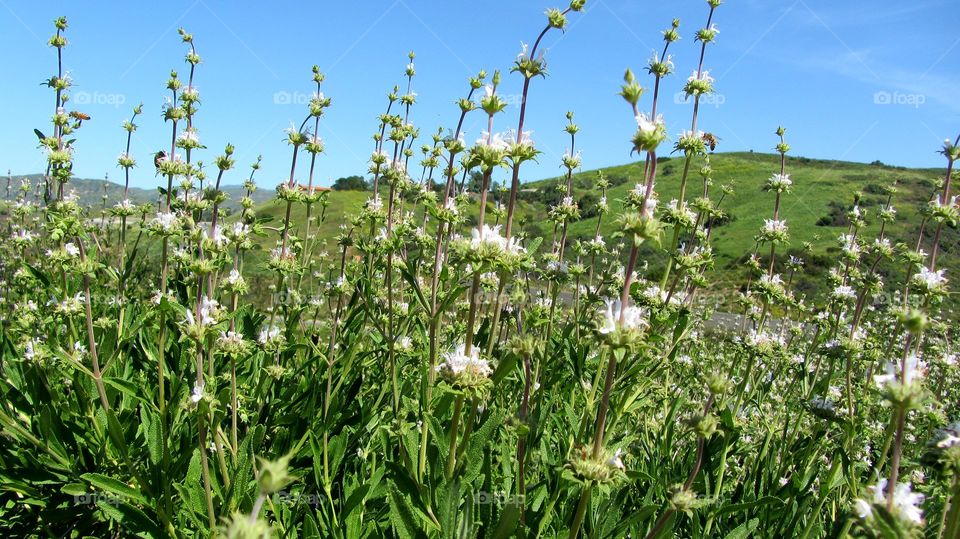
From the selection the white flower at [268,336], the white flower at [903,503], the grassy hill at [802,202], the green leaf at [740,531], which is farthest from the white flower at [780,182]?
the grassy hill at [802,202]

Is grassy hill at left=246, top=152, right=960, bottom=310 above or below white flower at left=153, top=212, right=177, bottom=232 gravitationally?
above

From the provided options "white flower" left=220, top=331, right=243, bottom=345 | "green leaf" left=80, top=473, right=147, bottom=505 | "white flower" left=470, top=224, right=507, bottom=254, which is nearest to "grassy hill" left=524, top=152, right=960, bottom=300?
"white flower" left=220, top=331, right=243, bottom=345

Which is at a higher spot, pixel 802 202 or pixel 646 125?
pixel 802 202

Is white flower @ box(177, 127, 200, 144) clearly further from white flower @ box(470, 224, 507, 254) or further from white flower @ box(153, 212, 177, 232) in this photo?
white flower @ box(470, 224, 507, 254)

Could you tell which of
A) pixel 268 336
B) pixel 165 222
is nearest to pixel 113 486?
pixel 268 336

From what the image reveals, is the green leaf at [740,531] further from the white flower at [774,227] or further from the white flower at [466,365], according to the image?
the white flower at [774,227]

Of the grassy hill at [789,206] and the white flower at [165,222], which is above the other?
the grassy hill at [789,206]

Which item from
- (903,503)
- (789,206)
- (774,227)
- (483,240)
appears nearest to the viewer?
(903,503)

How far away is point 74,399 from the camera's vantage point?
12.7 ft

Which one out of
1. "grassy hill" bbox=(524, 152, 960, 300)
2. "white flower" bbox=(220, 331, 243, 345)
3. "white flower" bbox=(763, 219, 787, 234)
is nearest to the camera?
"white flower" bbox=(220, 331, 243, 345)

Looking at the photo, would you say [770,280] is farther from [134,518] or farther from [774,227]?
[134,518]

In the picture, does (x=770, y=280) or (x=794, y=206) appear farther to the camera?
(x=794, y=206)

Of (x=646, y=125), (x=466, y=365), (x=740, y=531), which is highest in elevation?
(x=646, y=125)

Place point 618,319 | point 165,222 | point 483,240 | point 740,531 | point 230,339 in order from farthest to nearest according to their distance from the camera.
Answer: point 165,222 < point 230,339 < point 740,531 < point 483,240 < point 618,319
